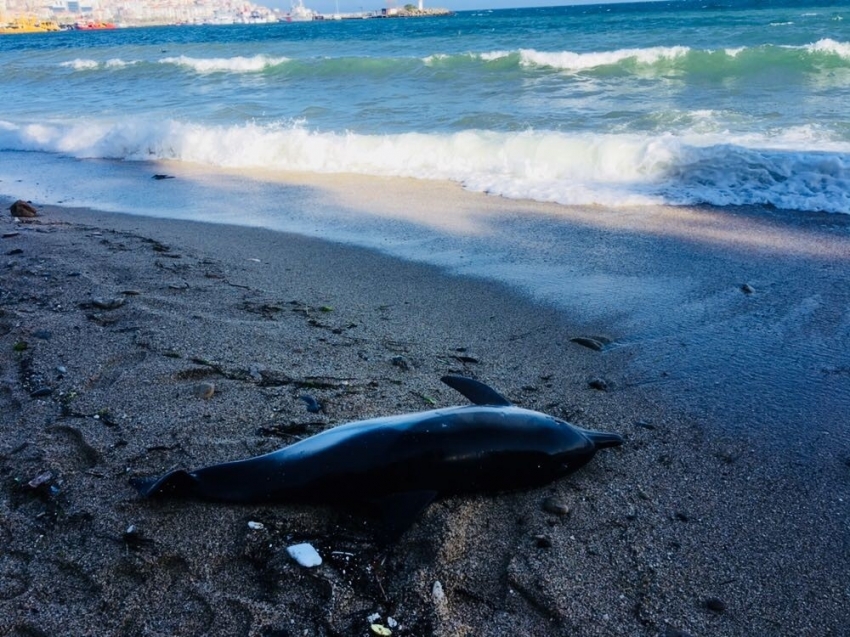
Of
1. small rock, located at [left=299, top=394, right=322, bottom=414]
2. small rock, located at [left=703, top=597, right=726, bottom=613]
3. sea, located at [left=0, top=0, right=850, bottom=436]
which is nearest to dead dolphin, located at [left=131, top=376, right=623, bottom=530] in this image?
small rock, located at [left=299, top=394, right=322, bottom=414]

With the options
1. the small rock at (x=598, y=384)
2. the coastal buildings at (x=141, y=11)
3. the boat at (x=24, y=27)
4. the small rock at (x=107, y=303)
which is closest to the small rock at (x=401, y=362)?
the small rock at (x=598, y=384)

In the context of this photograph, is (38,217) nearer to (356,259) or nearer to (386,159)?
(356,259)

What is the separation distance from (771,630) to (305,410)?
2294 millimetres

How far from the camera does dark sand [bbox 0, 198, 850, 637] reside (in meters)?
2.33

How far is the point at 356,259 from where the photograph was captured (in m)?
Result: 6.36

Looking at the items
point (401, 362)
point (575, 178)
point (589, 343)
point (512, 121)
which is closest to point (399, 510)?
point (401, 362)

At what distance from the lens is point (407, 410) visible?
3584mm

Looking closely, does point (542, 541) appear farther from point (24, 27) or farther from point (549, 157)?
point (24, 27)

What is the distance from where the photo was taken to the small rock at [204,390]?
356 centimetres

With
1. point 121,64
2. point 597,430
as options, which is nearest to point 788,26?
point 121,64

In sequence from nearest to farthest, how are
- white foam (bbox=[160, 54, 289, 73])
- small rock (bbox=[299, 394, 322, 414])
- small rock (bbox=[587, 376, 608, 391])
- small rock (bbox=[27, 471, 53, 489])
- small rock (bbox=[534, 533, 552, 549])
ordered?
small rock (bbox=[534, 533, 552, 549]), small rock (bbox=[27, 471, 53, 489]), small rock (bbox=[299, 394, 322, 414]), small rock (bbox=[587, 376, 608, 391]), white foam (bbox=[160, 54, 289, 73])

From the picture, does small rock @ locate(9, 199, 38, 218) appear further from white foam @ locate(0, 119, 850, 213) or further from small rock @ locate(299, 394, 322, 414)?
small rock @ locate(299, 394, 322, 414)

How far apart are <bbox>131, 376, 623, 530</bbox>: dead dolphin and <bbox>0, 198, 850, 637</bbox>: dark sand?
0.08 metres

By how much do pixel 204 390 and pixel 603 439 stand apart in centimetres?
213
